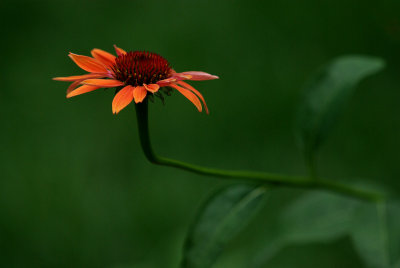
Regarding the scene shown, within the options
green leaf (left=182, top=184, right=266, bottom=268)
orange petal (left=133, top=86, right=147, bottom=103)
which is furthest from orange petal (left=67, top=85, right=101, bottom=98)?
green leaf (left=182, top=184, right=266, bottom=268)

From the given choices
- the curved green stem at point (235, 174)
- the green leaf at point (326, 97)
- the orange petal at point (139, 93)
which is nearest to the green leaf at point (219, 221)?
the curved green stem at point (235, 174)

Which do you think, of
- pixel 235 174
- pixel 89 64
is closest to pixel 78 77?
pixel 89 64

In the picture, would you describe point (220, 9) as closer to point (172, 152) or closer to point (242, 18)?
point (242, 18)

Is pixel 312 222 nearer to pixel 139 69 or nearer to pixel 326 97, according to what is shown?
pixel 326 97

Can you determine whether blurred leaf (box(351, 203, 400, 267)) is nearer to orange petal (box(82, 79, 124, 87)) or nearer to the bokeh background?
the bokeh background

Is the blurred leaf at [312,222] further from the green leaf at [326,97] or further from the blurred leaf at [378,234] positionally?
the green leaf at [326,97]

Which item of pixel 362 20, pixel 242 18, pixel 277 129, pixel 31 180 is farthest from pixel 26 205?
pixel 362 20

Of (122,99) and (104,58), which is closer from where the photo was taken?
(122,99)
